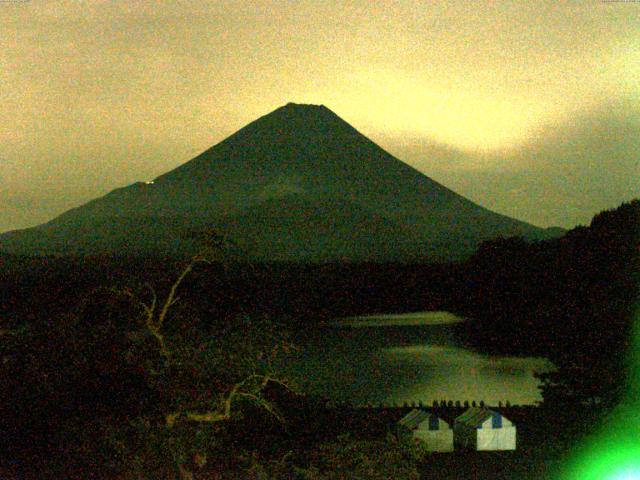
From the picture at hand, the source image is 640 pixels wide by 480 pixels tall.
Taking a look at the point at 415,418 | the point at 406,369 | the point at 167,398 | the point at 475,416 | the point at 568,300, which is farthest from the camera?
the point at 406,369

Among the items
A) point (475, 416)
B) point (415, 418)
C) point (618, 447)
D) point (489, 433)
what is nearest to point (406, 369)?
point (475, 416)

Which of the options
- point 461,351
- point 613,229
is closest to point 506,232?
point 461,351

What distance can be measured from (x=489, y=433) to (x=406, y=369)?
17.0 meters

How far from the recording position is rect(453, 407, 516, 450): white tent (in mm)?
14289

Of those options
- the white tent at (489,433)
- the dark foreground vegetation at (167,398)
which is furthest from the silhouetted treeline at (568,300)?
the dark foreground vegetation at (167,398)

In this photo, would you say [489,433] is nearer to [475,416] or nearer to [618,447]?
[475,416]

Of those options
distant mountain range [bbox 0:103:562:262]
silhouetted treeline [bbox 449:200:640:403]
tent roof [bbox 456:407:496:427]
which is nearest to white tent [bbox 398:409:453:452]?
tent roof [bbox 456:407:496:427]

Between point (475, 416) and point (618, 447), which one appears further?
point (475, 416)

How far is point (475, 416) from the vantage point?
15047 mm

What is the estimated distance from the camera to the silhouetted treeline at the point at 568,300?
10680 millimetres

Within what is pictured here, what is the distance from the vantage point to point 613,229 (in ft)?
70.1

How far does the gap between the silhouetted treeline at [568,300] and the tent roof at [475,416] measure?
4.39 feet

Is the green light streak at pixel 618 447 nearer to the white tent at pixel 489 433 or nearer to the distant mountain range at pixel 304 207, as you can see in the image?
the white tent at pixel 489 433

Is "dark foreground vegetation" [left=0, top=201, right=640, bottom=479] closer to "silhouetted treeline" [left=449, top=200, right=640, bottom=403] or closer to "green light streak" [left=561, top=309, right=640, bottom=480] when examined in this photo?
"green light streak" [left=561, top=309, right=640, bottom=480]
